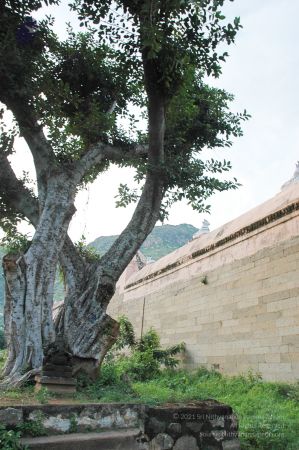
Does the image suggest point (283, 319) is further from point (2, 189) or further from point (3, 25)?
point (3, 25)

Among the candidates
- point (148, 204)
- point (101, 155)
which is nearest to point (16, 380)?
point (148, 204)

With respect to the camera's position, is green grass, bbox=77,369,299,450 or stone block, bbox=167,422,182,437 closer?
stone block, bbox=167,422,182,437

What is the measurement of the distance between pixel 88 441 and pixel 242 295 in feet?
16.2

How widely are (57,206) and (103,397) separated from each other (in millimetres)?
2849

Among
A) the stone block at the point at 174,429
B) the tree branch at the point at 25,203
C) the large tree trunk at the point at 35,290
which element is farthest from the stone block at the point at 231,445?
the tree branch at the point at 25,203

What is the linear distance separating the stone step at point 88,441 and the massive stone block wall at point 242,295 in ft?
11.3

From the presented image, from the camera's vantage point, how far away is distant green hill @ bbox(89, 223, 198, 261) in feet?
174

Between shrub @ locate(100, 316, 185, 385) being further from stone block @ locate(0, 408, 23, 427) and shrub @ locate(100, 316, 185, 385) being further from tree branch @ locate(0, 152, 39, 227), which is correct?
stone block @ locate(0, 408, 23, 427)

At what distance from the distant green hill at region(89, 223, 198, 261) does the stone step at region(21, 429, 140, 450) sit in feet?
155

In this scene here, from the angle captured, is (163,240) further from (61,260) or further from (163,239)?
(61,260)

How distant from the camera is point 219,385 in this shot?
6875mm

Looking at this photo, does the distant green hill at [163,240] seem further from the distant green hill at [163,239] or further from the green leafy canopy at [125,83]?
the green leafy canopy at [125,83]

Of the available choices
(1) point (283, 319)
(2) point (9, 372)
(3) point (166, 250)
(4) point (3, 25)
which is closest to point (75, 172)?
(4) point (3, 25)

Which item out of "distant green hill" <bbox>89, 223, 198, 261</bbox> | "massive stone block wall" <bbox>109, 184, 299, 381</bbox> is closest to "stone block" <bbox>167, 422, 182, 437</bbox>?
"massive stone block wall" <bbox>109, 184, 299, 381</bbox>
